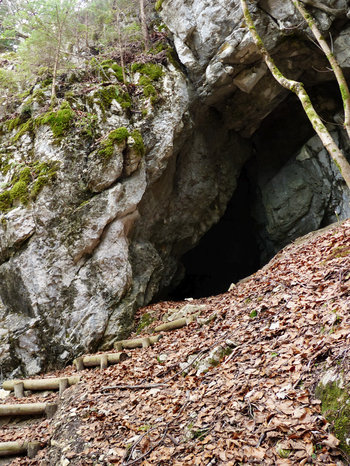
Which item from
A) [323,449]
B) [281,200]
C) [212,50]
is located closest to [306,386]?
[323,449]

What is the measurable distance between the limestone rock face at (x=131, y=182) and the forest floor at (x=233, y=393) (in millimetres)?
2773

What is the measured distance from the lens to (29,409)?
6285 mm

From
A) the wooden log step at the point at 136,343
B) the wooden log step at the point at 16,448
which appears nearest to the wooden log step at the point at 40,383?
the wooden log step at the point at 136,343

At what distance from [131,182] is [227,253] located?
37.2 ft

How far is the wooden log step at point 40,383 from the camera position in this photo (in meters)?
6.83

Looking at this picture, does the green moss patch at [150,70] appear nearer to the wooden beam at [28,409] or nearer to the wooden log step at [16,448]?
the wooden beam at [28,409]

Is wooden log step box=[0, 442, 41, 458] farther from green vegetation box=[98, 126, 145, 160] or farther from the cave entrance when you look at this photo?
the cave entrance

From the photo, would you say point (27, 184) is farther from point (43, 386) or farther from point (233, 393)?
point (233, 393)

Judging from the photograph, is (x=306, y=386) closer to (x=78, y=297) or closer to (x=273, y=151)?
(x=78, y=297)

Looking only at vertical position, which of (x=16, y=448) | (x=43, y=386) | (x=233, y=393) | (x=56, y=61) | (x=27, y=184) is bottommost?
(x=16, y=448)

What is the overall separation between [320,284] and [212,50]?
9.69 m

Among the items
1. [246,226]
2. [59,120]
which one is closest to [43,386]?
[59,120]

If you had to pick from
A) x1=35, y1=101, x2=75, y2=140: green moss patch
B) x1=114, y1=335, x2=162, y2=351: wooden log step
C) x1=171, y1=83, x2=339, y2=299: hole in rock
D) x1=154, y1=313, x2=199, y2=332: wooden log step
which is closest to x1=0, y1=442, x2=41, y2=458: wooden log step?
x1=114, y1=335, x2=162, y2=351: wooden log step

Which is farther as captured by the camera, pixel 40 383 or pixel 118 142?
pixel 118 142
